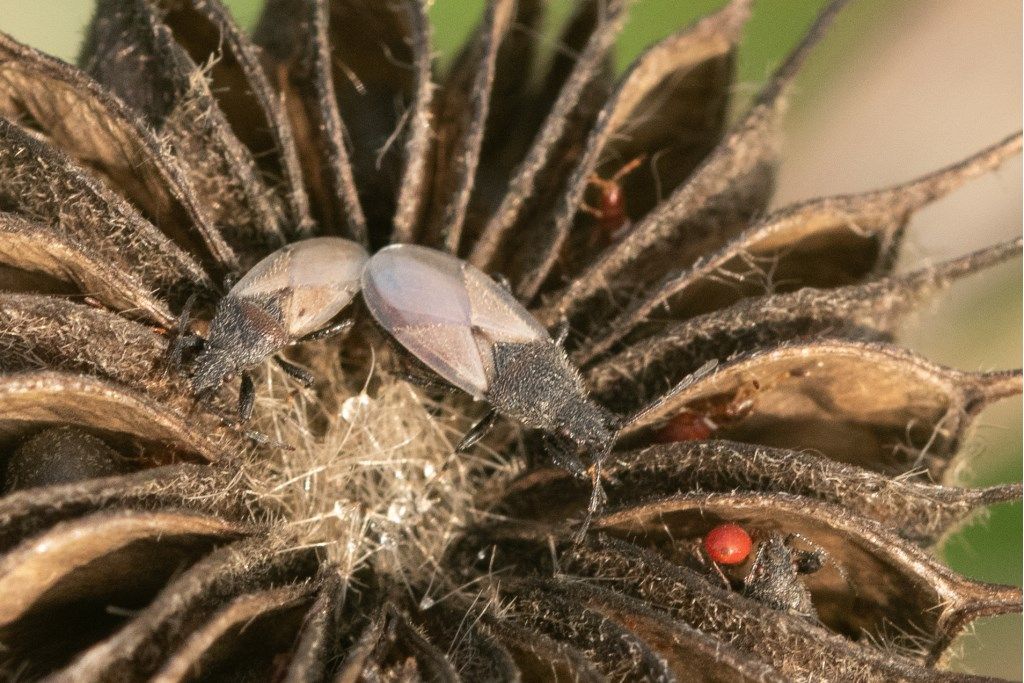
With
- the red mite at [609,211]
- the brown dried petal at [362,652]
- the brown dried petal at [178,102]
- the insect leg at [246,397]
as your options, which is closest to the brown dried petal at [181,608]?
the brown dried petal at [362,652]

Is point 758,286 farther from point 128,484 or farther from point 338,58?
point 128,484

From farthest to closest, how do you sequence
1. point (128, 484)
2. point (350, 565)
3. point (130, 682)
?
point (350, 565) < point (128, 484) < point (130, 682)

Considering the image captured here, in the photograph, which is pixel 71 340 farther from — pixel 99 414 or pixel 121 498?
pixel 121 498

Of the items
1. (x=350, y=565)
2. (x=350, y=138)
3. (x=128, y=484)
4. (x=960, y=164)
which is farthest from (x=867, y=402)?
(x=128, y=484)

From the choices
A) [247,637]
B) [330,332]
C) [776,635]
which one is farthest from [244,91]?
[776,635]

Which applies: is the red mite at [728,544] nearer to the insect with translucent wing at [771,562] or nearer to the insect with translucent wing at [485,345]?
the insect with translucent wing at [771,562]

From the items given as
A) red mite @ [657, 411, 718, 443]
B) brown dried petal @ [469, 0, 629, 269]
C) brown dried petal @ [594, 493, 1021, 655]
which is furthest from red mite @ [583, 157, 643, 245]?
brown dried petal @ [594, 493, 1021, 655]

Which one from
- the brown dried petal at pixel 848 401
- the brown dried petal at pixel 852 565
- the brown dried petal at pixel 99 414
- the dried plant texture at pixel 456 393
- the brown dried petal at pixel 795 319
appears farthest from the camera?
the brown dried petal at pixel 795 319

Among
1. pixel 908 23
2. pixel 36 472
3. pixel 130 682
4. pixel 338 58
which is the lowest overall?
pixel 130 682
